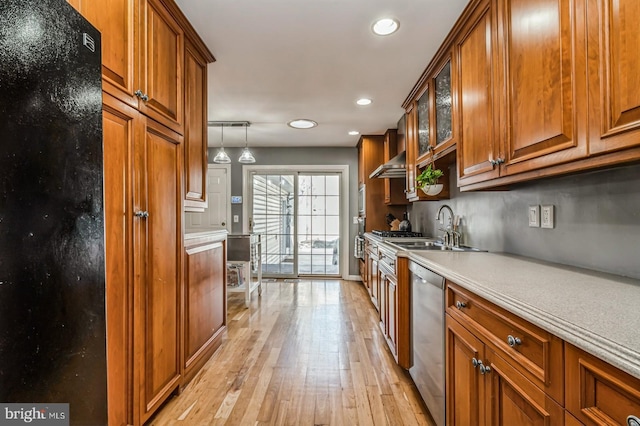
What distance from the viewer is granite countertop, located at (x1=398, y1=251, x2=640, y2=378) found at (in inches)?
24.5

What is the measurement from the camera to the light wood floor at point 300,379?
175 centimetres

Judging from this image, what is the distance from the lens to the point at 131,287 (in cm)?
143

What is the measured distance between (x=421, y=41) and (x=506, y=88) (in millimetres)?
986

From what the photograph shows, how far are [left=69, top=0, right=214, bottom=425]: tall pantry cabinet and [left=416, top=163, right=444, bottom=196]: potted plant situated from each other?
69.5 inches

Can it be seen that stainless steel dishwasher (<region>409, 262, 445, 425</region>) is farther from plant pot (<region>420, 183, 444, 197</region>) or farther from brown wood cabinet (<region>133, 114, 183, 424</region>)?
brown wood cabinet (<region>133, 114, 183, 424</region>)

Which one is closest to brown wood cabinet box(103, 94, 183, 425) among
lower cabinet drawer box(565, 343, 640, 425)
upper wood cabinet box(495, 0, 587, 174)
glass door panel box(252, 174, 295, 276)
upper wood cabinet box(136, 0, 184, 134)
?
upper wood cabinet box(136, 0, 184, 134)

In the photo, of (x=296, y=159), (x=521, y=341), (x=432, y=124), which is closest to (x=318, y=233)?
(x=296, y=159)

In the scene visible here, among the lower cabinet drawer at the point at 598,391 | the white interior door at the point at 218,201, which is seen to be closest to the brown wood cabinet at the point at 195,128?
the lower cabinet drawer at the point at 598,391

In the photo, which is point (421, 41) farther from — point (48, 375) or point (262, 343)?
point (262, 343)

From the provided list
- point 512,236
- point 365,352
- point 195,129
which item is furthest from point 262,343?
point 512,236

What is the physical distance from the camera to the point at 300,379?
2135 millimetres

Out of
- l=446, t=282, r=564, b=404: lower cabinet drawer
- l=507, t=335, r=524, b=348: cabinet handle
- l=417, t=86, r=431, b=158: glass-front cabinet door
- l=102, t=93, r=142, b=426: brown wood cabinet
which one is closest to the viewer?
l=446, t=282, r=564, b=404: lower cabinet drawer

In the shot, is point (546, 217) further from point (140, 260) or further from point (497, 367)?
point (140, 260)

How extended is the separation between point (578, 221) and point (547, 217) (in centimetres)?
17
